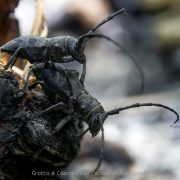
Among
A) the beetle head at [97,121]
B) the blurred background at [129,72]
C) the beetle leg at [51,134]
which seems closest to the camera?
the beetle leg at [51,134]

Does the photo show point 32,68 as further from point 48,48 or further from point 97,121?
point 97,121

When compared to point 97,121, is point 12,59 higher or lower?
higher

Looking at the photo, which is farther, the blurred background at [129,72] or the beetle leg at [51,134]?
the blurred background at [129,72]

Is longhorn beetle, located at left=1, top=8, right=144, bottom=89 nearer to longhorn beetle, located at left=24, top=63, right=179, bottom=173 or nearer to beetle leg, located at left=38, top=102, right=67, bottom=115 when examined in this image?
longhorn beetle, located at left=24, top=63, right=179, bottom=173

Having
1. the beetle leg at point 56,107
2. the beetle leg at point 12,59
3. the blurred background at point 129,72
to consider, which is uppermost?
the beetle leg at point 12,59

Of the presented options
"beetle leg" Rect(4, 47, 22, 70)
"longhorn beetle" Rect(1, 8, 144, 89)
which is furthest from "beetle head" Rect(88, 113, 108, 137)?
"beetle leg" Rect(4, 47, 22, 70)

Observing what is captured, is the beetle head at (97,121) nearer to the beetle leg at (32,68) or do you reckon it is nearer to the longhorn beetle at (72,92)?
the longhorn beetle at (72,92)

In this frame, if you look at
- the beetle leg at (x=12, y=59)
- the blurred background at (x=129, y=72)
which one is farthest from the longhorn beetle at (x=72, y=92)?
the blurred background at (x=129, y=72)

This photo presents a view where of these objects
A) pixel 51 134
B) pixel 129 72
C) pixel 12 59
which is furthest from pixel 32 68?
pixel 129 72

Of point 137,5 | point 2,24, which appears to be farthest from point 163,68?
point 2,24
